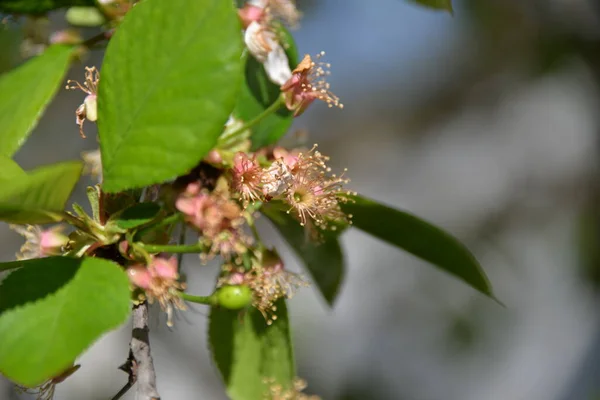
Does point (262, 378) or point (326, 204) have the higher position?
point (326, 204)

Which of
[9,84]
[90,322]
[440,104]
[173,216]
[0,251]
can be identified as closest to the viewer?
[90,322]

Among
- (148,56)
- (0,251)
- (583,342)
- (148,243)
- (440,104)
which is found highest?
(148,56)

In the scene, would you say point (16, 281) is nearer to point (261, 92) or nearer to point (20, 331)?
point (20, 331)

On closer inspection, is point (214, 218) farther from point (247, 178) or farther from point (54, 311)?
point (54, 311)

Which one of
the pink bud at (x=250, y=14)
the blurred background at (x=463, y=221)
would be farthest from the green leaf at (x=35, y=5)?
the blurred background at (x=463, y=221)

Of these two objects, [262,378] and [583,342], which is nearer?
[262,378]

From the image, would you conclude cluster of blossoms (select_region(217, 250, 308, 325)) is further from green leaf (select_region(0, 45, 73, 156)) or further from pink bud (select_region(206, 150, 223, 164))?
green leaf (select_region(0, 45, 73, 156))

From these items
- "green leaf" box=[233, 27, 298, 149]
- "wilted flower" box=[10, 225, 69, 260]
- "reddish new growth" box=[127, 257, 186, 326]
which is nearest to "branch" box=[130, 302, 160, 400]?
"reddish new growth" box=[127, 257, 186, 326]

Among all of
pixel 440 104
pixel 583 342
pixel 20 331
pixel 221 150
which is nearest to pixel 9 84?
pixel 221 150
